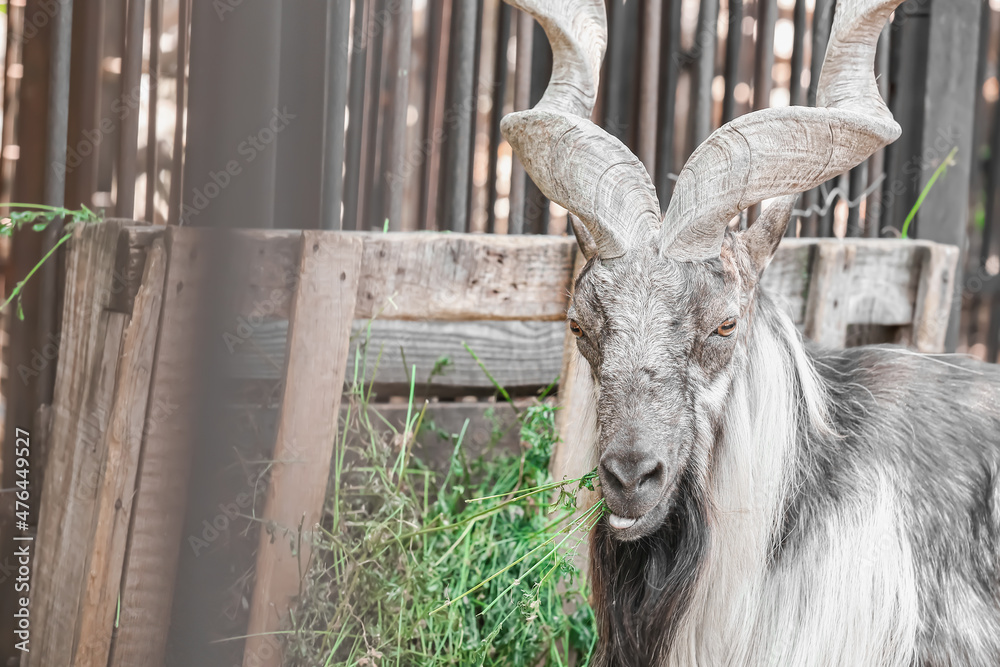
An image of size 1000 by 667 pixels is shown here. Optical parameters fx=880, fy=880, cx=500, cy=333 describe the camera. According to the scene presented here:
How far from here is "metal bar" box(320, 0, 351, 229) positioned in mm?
3262

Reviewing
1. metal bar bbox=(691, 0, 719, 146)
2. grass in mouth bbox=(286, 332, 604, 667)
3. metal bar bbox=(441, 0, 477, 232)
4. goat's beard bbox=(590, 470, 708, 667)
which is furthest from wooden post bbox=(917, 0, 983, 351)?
goat's beard bbox=(590, 470, 708, 667)

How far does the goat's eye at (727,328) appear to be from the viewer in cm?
248

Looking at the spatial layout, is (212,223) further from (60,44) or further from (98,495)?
(60,44)

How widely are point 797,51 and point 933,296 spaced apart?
1.48 metres

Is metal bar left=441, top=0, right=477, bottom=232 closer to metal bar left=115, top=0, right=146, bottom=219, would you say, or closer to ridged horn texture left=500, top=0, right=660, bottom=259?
ridged horn texture left=500, top=0, right=660, bottom=259

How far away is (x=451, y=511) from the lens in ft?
11.8

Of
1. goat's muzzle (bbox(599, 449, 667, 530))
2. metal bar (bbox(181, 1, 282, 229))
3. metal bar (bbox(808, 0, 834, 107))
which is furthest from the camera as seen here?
metal bar (bbox(808, 0, 834, 107))

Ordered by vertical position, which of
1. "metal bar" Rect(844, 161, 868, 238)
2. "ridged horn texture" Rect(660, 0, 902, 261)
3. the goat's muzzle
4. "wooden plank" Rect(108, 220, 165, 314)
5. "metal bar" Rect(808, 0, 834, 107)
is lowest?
the goat's muzzle

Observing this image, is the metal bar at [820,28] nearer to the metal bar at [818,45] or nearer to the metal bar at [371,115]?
the metal bar at [818,45]

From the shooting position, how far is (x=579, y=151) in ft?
8.66

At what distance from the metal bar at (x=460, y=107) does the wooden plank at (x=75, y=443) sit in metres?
1.67

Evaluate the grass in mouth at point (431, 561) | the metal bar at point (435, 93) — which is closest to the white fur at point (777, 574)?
the grass in mouth at point (431, 561)

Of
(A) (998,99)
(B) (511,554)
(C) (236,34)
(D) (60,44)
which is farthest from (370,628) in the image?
(A) (998,99)

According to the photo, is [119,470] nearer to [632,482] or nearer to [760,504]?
[632,482]
